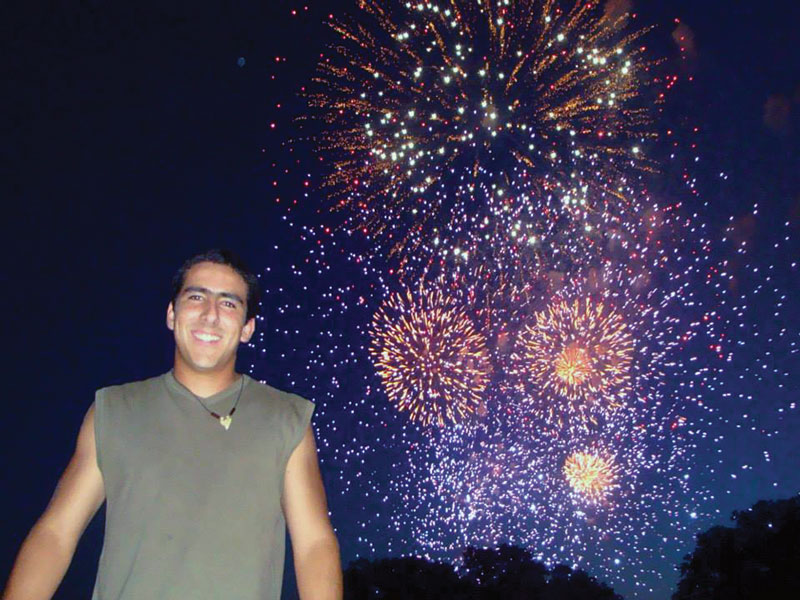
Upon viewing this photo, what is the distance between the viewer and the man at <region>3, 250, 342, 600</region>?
2.51 m

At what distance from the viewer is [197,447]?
8.80 feet

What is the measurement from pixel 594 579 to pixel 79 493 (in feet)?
170

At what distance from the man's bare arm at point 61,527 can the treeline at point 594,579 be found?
33.5m

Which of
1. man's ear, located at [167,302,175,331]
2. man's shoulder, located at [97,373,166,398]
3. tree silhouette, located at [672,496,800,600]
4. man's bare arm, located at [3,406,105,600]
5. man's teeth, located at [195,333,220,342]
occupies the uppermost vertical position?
tree silhouette, located at [672,496,800,600]

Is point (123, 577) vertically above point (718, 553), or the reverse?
point (718, 553)

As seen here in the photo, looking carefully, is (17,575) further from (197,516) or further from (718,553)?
(718,553)

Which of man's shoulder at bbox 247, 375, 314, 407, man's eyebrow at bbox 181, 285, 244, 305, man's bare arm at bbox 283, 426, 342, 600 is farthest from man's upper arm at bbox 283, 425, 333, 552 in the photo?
man's eyebrow at bbox 181, 285, 244, 305

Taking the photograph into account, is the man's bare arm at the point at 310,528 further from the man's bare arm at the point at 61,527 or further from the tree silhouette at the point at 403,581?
the tree silhouette at the point at 403,581

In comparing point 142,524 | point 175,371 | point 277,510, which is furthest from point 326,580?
point 175,371

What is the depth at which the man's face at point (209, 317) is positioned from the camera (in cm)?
289

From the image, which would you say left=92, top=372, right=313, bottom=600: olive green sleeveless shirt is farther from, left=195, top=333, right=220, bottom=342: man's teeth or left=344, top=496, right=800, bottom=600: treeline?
left=344, top=496, right=800, bottom=600: treeline

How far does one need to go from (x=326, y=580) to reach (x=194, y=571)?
47cm

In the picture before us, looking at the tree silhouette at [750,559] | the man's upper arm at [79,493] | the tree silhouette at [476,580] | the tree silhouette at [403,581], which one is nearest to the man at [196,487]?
the man's upper arm at [79,493]

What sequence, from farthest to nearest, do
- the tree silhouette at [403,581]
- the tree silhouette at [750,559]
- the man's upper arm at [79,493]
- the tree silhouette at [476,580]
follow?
the tree silhouette at [403,581] < the tree silhouette at [476,580] < the tree silhouette at [750,559] < the man's upper arm at [79,493]
